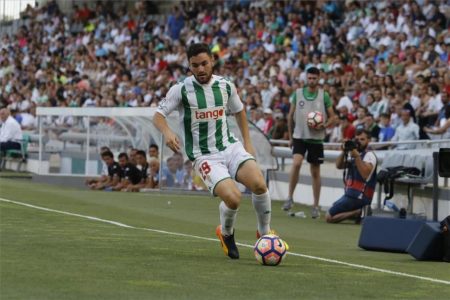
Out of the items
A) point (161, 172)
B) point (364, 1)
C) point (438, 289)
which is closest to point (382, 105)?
point (161, 172)

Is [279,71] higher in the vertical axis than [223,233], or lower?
higher

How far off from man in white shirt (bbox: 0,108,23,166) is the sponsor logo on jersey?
70.1 feet

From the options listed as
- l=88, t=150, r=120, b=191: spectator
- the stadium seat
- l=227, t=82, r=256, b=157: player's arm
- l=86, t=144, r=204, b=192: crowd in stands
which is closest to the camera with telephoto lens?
the stadium seat

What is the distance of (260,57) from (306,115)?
13.1 m

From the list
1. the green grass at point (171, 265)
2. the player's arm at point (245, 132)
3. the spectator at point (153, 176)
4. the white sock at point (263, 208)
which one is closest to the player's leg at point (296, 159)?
the green grass at point (171, 265)

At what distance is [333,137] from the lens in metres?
25.8

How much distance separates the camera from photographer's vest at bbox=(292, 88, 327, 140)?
20484 mm

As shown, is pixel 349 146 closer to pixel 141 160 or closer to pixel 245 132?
pixel 245 132

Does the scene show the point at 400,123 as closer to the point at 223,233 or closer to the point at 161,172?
the point at 161,172

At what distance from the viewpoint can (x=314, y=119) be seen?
20.2 metres

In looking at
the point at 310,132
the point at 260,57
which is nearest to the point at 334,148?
the point at 310,132

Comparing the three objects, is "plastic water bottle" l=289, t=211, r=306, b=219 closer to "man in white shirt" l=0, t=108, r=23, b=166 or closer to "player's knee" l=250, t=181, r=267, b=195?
"player's knee" l=250, t=181, r=267, b=195

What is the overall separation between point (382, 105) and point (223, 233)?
1333cm

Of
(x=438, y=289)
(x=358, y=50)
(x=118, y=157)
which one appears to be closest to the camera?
(x=438, y=289)
